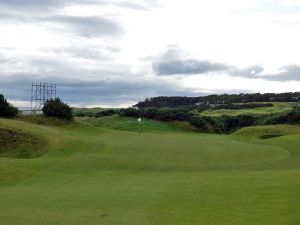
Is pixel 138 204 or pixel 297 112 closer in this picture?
→ pixel 138 204

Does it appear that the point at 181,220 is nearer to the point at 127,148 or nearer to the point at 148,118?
the point at 127,148

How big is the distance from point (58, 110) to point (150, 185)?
55555mm

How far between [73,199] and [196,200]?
17.7ft

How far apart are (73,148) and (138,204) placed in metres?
28.6

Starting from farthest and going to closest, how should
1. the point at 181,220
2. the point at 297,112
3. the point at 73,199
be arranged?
the point at 297,112 < the point at 73,199 < the point at 181,220

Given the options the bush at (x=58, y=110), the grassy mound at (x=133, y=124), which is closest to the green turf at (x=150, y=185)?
the bush at (x=58, y=110)

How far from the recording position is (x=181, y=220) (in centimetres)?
1530

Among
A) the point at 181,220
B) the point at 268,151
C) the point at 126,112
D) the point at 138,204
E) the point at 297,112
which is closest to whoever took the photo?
the point at 181,220

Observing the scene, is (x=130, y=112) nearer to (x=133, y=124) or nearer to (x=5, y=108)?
(x=133, y=124)

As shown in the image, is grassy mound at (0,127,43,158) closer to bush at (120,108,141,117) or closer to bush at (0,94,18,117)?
bush at (0,94,18,117)

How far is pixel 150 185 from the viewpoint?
79.9ft

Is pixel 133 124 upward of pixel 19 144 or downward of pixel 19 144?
upward

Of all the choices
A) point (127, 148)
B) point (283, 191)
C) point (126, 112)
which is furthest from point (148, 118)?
point (283, 191)

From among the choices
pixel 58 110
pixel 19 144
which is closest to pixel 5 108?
pixel 58 110
